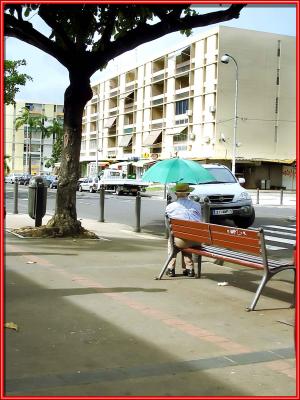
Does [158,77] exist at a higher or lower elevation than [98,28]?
higher

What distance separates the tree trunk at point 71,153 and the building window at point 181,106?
160ft

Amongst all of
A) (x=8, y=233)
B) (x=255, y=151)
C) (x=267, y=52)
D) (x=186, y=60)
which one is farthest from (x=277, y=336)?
(x=186, y=60)

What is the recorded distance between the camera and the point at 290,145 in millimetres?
57562

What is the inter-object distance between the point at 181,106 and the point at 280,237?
160ft

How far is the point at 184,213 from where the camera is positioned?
26.6 ft

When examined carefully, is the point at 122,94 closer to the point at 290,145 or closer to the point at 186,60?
the point at 186,60

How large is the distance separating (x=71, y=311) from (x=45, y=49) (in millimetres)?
7682

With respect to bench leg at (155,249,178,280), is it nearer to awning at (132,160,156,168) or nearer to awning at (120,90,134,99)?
awning at (132,160,156,168)

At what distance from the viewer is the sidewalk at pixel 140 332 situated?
3889mm

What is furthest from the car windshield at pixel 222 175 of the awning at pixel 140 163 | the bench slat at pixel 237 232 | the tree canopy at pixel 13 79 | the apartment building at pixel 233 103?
the awning at pixel 140 163

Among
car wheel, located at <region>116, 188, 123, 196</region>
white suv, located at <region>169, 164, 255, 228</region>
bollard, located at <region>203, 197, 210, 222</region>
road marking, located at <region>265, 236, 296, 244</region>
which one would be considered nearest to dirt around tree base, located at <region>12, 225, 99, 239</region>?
bollard, located at <region>203, 197, 210, 222</region>

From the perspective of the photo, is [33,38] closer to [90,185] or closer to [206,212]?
[206,212]

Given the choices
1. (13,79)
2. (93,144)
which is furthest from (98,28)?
(93,144)

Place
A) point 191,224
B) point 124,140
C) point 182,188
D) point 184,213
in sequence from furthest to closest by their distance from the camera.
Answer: point 124,140, point 184,213, point 182,188, point 191,224
